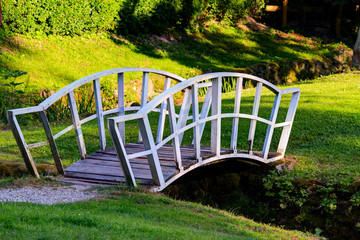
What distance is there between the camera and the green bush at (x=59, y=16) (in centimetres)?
1628

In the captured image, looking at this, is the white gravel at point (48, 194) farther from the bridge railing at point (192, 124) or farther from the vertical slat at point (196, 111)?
the vertical slat at point (196, 111)

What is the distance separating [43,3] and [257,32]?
44.5ft

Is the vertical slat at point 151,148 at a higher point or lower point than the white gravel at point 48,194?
higher

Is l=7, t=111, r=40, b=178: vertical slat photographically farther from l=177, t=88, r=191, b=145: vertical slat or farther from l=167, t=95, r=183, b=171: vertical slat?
l=177, t=88, r=191, b=145: vertical slat

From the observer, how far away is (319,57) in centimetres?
2383

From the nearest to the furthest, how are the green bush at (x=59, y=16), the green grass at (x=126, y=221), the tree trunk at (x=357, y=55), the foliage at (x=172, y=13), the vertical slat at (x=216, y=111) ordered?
the green grass at (x=126, y=221), the vertical slat at (x=216, y=111), the green bush at (x=59, y=16), the tree trunk at (x=357, y=55), the foliage at (x=172, y=13)

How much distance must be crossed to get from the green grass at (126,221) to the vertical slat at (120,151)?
236 millimetres

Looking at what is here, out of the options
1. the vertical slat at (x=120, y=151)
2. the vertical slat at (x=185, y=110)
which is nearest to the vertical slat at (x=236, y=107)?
the vertical slat at (x=185, y=110)

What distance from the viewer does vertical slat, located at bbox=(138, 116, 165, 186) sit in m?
5.68

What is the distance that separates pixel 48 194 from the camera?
18.0ft

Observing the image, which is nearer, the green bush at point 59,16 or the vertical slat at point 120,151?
the vertical slat at point 120,151

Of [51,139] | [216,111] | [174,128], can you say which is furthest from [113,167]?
[216,111]

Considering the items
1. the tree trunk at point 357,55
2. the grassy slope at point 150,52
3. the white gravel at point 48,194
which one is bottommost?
the grassy slope at point 150,52

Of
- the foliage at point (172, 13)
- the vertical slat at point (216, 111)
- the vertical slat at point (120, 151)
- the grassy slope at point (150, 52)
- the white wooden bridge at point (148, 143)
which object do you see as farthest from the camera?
the foliage at point (172, 13)
